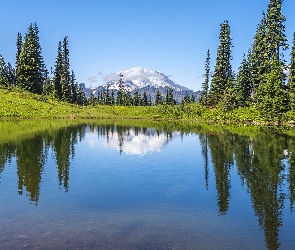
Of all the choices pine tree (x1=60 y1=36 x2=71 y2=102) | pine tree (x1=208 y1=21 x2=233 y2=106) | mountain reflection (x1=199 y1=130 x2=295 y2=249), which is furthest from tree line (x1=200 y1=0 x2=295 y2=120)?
pine tree (x1=60 y1=36 x2=71 y2=102)

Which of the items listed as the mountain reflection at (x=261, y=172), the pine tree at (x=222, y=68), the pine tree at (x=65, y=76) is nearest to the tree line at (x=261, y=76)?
the pine tree at (x=222, y=68)

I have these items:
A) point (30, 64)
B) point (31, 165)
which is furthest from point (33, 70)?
point (31, 165)

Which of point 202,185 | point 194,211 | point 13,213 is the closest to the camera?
point 13,213

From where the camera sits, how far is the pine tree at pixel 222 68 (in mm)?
83688

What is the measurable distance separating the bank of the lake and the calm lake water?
137 feet

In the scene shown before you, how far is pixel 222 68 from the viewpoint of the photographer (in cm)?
8694

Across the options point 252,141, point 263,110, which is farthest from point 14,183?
point 263,110

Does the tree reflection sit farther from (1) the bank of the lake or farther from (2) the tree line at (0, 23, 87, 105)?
(2) the tree line at (0, 23, 87, 105)

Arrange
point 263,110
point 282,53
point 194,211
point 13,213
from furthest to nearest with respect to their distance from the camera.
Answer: point 282,53
point 263,110
point 194,211
point 13,213

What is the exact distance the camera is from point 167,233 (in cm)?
1092

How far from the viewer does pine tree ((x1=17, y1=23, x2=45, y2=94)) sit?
90875 mm

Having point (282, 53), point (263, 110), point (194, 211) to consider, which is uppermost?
point (282, 53)

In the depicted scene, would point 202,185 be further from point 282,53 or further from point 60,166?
point 282,53

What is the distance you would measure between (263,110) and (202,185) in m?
48.5
